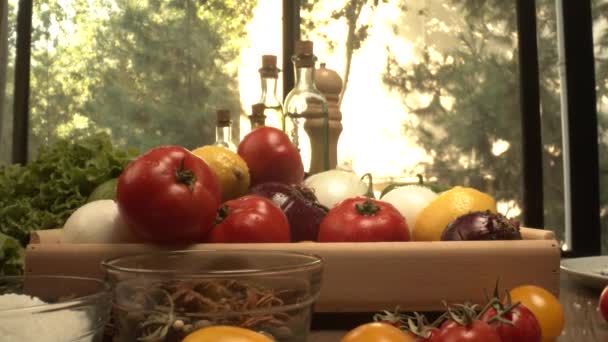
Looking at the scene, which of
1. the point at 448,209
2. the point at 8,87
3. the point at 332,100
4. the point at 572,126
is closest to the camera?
the point at 448,209

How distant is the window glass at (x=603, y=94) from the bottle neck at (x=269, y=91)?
1790mm

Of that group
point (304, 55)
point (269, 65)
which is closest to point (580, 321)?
point (304, 55)

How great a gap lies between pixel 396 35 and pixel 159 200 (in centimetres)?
206

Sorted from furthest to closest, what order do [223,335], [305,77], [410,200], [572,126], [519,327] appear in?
1. [572,126]
2. [305,77]
3. [410,200]
4. [519,327]
5. [223,335]

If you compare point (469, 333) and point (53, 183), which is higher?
point (53, 183)

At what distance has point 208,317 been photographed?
1.36 ft

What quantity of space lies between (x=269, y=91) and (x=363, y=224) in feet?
1.88

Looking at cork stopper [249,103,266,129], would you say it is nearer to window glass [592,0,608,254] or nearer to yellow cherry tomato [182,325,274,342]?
yellow cherry tomato [182,325,274,342]

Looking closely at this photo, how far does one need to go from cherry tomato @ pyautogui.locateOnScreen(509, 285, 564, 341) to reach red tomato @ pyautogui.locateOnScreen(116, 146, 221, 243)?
310mm

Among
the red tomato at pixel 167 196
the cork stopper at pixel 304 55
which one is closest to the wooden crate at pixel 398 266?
the red tomato at pixel 167 196

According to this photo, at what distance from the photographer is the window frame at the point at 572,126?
2.51 meters

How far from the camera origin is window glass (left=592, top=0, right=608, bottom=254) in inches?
99.3

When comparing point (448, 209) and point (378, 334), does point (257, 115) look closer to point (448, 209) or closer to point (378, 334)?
point (448, 209)

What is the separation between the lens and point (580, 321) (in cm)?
65
